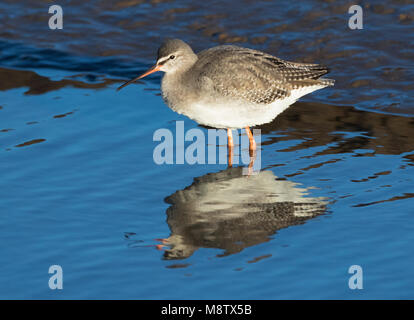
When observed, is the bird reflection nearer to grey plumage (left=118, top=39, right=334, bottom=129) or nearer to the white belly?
the white belly

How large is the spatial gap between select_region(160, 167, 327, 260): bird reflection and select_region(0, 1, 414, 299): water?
0.09 feet

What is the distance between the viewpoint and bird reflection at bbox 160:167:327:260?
28.9 ft

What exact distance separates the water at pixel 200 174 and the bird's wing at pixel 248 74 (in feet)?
2.52

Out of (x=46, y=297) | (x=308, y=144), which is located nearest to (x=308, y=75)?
(x=308, y=144)

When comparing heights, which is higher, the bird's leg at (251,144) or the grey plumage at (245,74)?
the grey plumage at (245,74)

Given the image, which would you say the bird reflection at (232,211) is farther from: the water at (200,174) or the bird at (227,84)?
the bird at (227,84)

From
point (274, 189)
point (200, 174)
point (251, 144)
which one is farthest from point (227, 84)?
point (274, 189)

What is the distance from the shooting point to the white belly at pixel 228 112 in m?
11.1

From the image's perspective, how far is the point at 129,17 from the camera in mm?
16594

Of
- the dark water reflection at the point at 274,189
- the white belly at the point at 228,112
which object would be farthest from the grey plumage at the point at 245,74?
the dark water reflection at the point at 274,189

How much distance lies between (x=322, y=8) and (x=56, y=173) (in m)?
7.34

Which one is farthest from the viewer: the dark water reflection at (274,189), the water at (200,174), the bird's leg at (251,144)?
the bird's leg at (251,144)

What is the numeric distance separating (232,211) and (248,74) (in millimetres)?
2660

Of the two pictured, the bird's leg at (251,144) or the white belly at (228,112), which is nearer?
the white belly at (228,112)
